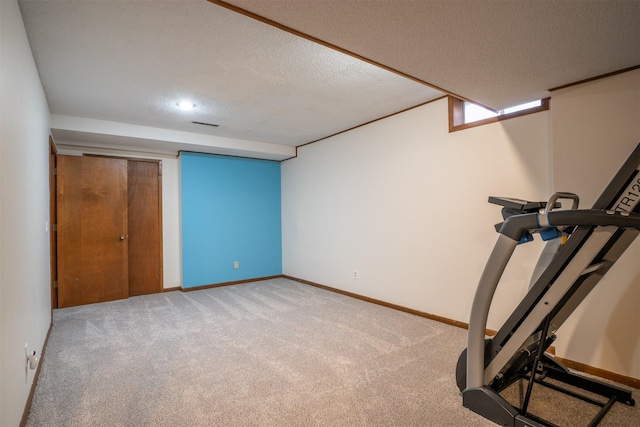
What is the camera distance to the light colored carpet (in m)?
1.93

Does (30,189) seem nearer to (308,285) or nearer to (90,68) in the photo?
(90,68)

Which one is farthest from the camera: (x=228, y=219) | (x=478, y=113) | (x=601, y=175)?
(x=228, y=219)

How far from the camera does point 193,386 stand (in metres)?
2.27

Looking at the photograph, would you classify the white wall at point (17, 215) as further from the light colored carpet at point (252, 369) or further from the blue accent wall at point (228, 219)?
the blue accent wall at point (228, 219)

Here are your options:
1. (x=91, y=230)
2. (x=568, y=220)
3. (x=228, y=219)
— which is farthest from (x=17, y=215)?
(x=228, y=219)

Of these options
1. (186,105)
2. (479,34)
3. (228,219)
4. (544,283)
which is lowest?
(544,283)

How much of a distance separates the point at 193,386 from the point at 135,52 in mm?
2540

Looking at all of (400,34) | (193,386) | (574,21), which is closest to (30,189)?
(193,386)

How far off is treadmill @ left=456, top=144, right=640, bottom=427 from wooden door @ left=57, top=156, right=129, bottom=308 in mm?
4817

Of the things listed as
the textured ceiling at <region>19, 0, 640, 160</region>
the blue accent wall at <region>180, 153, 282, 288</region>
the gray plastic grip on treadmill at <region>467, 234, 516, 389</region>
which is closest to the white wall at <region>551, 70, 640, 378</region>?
the textured ceiling at <region>19, 0, 640, 160</region>

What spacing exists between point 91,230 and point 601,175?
19.2ft

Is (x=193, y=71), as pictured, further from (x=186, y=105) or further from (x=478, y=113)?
(x=478, y=113)

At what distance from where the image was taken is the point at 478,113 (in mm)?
3309

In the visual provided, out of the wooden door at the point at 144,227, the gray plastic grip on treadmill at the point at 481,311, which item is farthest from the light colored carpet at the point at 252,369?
the wooden door at the point at 144,227
